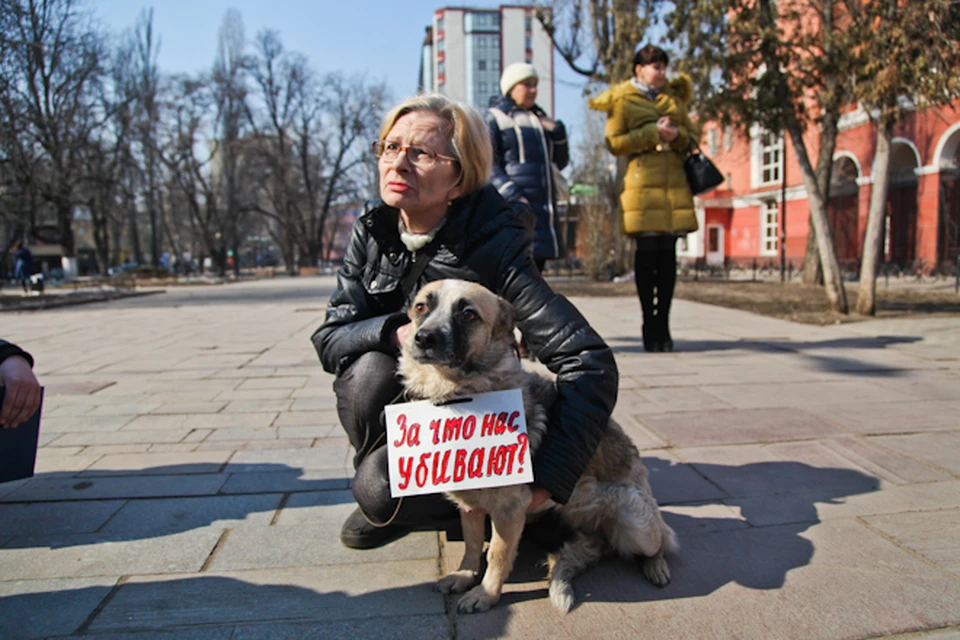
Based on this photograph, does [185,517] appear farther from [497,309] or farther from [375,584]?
[497,309]

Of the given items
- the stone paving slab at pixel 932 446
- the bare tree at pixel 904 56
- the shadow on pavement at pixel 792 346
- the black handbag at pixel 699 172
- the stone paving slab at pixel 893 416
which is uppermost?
the bare tree at pixel 904 56

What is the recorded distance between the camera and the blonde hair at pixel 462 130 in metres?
2.52

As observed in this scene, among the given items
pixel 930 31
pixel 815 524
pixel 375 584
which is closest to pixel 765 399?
pixel 815 524

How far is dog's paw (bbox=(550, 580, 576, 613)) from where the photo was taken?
205cm

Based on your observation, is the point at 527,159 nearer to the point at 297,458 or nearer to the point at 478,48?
the point at 297,458

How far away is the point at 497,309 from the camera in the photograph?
84.0 inches

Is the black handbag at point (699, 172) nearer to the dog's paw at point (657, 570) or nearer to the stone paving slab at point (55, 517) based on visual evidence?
the dog's paw at point (657, 570)

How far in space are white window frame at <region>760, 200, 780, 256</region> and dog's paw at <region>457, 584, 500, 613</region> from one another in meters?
32.4

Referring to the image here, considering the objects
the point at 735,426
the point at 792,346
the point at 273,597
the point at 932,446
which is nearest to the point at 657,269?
the point at 792,346

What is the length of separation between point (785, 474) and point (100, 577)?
305 centimetres

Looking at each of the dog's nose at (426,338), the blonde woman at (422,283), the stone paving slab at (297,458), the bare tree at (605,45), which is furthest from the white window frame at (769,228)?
the dog's nose at (426,338)

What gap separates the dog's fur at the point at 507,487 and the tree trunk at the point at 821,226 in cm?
757

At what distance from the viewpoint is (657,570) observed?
219 cm

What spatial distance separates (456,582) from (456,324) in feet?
3.00
